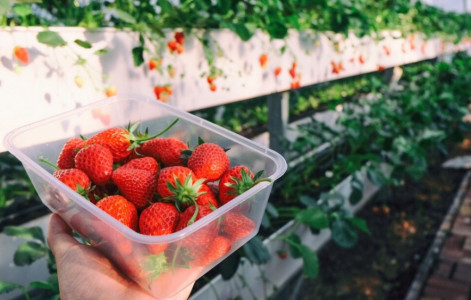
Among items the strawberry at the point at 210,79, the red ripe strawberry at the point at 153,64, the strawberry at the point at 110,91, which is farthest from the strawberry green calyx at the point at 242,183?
the strawberry at the point at 210,79

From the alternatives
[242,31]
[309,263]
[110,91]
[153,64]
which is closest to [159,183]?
[110,91]

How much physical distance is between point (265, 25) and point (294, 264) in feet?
3.38

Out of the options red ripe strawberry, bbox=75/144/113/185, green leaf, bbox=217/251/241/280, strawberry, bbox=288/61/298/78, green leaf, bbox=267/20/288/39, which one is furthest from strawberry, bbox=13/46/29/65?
strawberry, bbox=288/61/298/78

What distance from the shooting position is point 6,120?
841mm

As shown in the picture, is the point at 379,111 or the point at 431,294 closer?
the point at 431,294

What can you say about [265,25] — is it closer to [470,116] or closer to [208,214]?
[208,214]

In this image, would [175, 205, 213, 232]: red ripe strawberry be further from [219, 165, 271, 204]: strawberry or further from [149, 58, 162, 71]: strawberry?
[149, 58, 162, 71]: strawberry

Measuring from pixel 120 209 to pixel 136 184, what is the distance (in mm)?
60

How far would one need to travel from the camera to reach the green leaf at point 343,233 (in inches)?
65.3

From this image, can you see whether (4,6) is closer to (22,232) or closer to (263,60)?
(22,232)

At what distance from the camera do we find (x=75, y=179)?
26.8 inches

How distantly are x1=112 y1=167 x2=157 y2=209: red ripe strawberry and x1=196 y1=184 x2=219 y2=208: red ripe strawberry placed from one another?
3.7 inches

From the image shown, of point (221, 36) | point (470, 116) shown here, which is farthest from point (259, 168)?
point (470, 116)

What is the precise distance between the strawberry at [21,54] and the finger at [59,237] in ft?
1.07
